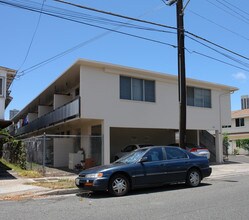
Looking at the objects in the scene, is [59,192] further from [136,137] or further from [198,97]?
[136,137]

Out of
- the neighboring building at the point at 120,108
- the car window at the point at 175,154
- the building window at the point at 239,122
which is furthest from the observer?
the building window at the point at 239,122

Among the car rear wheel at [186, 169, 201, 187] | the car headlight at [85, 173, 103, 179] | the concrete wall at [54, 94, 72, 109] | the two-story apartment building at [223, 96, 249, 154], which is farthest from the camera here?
the two-story apartment building at [223, 96, 249, 154]

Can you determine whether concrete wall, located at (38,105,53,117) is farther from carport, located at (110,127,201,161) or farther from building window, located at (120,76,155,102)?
building window, located at (120,76,155,102)

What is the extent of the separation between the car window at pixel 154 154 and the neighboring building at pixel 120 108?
25.6ft

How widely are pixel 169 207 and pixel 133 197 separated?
1.97m

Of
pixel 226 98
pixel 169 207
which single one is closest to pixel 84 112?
pixel 169 207

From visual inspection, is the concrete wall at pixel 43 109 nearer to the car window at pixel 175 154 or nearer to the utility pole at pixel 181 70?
the utility pole at pixel 181 70

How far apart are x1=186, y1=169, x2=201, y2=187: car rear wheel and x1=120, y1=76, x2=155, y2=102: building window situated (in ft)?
30.3

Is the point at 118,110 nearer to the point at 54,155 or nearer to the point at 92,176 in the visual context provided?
the point at 54,155

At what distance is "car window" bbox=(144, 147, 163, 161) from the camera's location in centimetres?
1135

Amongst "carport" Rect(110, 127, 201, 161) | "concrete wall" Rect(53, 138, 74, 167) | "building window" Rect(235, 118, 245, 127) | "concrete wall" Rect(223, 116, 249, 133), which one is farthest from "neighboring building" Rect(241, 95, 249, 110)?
"concrete wall" Rect(53, 138, 74, 167)

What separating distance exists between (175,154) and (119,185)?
2640 mm

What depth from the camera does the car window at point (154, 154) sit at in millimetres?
11352

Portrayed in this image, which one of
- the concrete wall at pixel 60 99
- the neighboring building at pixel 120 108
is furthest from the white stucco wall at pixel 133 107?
the concrete wall at pixel 60 99
